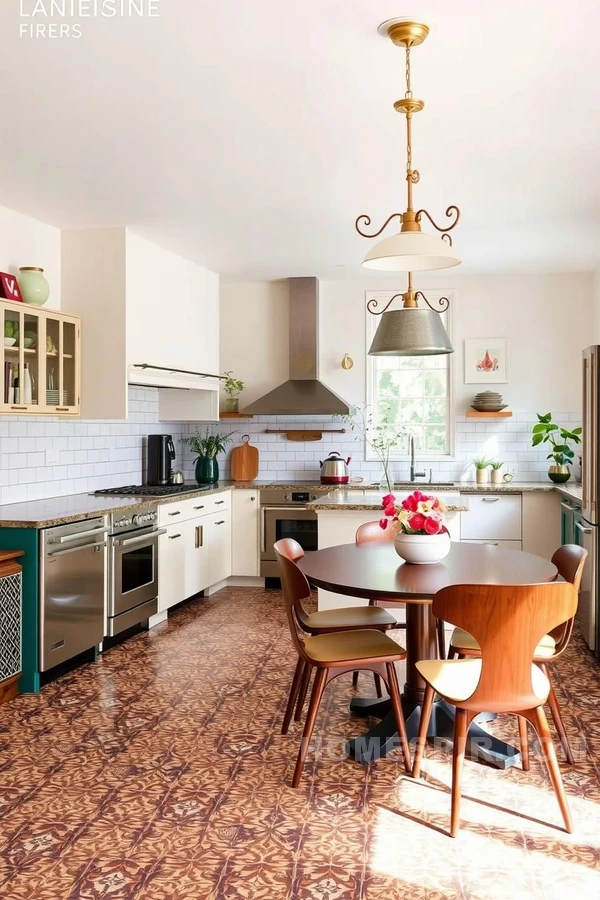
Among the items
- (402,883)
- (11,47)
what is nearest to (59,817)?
(402,883)

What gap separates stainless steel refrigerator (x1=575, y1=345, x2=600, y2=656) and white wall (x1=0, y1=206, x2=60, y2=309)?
3.53 metres

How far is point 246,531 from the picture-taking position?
6914 mm

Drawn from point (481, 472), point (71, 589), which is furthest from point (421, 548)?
point (481, 472)

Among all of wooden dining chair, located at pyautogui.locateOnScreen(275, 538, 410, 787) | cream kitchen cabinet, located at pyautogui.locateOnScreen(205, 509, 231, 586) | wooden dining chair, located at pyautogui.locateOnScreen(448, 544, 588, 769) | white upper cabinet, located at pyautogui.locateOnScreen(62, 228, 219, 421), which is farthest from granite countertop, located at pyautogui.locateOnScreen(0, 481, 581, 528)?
wooden dining chair, located at pyautogui.locateOnScreen(275, 538, 410, 787)

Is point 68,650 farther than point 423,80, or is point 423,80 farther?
point 68,650

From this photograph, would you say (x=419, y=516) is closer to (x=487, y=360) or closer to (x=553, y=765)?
(x=553, y=765)

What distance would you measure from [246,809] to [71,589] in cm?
196

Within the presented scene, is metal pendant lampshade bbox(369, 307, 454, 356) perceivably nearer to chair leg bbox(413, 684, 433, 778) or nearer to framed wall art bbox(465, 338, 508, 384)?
chair leg bbox(413, 684, 433, 778)

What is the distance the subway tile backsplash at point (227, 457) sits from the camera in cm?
546

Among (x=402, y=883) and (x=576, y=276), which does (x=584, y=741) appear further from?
(x=576, y=276)

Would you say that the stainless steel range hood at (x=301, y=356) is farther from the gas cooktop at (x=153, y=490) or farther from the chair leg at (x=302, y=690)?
the chair leg at (x=302, y=690)

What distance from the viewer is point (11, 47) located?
9.13ft

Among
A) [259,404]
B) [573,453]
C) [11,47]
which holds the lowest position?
[573,453]

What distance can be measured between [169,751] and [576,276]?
5.37 meters
